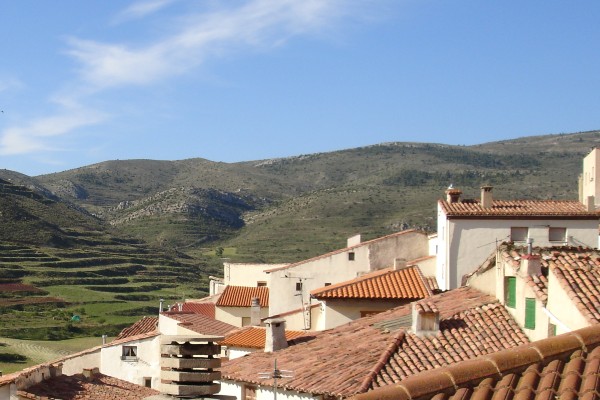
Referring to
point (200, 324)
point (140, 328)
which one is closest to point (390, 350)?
point (200, 324)

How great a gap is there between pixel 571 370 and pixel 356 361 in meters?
11.3

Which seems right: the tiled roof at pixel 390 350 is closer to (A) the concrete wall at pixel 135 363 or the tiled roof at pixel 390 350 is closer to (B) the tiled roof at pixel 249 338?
(B) the tiled roof at pixel 249 338

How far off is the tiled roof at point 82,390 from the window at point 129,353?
448 centimetres

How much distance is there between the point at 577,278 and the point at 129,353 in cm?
2175

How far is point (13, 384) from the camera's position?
22203 millimetres

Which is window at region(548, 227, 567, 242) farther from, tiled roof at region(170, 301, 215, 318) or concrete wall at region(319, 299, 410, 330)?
tiled roof at region(170, 301, 215, 318)

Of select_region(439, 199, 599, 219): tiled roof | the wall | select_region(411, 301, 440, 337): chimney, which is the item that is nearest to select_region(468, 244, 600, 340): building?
select_region(411, 301, 440, 337): chimney

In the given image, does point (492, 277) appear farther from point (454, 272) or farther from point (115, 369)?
point (115, 369)

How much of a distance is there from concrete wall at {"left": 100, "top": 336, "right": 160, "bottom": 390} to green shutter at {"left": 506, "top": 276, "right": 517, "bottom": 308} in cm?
1686

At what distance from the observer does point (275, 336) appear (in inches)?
895

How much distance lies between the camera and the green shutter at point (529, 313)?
17602 millimetres

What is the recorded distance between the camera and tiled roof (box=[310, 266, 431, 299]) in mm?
27703

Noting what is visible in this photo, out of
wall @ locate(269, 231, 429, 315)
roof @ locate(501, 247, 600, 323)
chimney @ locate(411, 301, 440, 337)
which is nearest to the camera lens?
roof @ locate(501, 247, 600, 323)

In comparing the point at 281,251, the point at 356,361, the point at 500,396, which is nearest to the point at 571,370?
the point at 500,396
